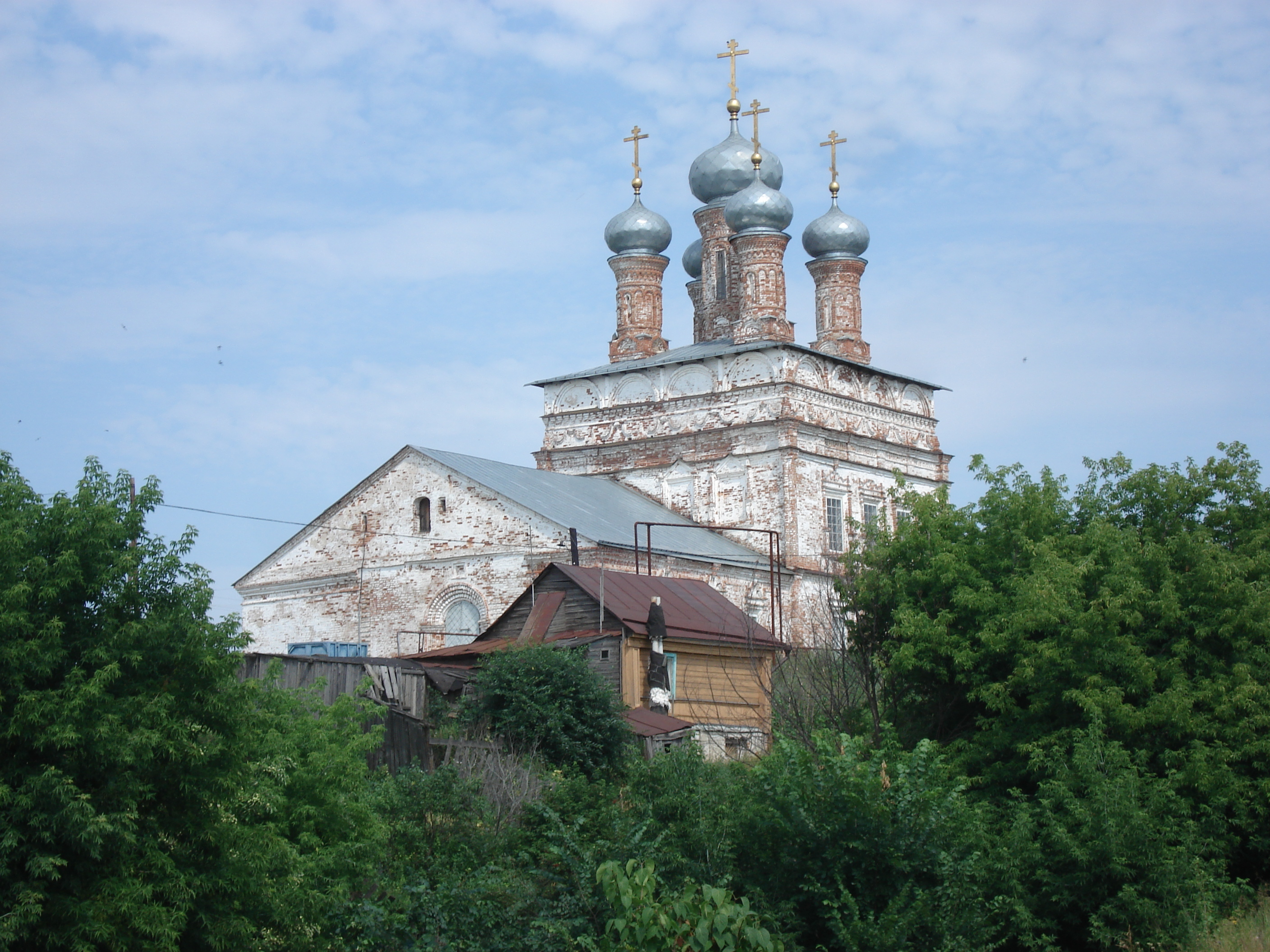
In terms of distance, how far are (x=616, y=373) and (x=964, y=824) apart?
65.5 feet

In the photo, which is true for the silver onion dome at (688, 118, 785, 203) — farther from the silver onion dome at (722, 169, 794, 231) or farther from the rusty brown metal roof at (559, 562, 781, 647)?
the rusty brown metal roof at (559, 562, 781, 647)

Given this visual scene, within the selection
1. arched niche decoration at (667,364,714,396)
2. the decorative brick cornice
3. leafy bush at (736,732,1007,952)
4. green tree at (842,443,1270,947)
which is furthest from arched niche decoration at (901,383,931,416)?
leafy bush at (736,732,1007,952)

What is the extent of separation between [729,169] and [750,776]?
2194 centimetres

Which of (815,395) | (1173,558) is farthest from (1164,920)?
(815,395)

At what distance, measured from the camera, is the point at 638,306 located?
31.2 metres

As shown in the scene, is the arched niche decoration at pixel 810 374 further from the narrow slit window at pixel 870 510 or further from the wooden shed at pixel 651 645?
the wooden shed at pixel 651 645

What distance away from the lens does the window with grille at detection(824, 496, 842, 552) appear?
2803cm

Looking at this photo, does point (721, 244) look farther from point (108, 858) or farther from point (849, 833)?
point (108, 858)

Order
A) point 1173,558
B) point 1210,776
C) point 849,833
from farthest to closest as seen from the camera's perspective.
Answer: point 1173,558 → point 1210,776 → point 849,833

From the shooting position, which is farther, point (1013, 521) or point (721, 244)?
point (721, 244)

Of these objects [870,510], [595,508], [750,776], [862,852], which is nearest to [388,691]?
[750,776]

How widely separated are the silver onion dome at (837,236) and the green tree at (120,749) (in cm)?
2447

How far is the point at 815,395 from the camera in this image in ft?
93.8

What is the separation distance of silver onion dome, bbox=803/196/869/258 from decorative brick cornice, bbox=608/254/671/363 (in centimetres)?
311
